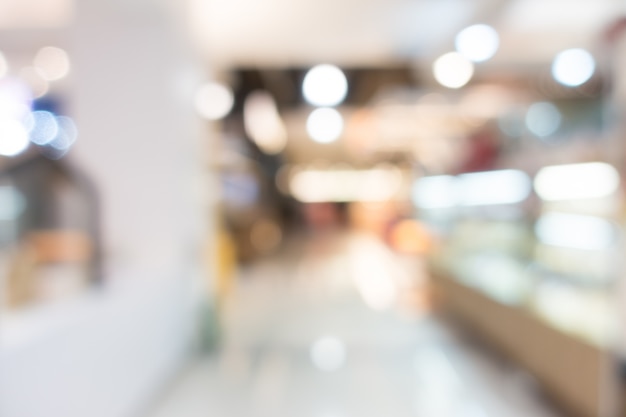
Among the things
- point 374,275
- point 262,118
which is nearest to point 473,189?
point 374,275

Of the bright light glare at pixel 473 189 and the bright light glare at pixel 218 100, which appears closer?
the bright light glare at pixel 473 189

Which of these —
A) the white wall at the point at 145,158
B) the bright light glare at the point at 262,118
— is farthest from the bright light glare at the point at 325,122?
the white wall at the point at 145,158

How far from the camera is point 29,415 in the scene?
8.15 ft

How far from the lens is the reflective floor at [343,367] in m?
3.97

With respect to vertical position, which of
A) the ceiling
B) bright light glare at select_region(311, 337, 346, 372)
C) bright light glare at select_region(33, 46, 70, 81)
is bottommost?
bright light glare at select_region(311, 337, 346, 372)

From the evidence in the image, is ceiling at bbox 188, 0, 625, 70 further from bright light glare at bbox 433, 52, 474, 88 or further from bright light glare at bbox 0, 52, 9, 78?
bright light glare at bbox 0, 52, 9, 78

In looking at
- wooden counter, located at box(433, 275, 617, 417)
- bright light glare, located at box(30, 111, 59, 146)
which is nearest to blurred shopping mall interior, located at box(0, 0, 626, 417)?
wooden counter, located at box(433, 275, 617, 417)

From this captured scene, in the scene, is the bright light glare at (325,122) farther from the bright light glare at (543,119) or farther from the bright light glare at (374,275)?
the bright light glare at (543,119)

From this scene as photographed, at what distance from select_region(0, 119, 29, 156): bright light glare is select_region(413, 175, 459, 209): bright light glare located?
20.8ft

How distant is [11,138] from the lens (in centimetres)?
884

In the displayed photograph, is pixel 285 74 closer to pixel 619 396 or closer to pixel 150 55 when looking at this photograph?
pixel 150 55

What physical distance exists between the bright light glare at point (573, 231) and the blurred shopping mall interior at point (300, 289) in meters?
0.02

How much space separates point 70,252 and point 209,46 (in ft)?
9.29

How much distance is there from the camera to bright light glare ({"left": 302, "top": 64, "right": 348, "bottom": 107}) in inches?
316
